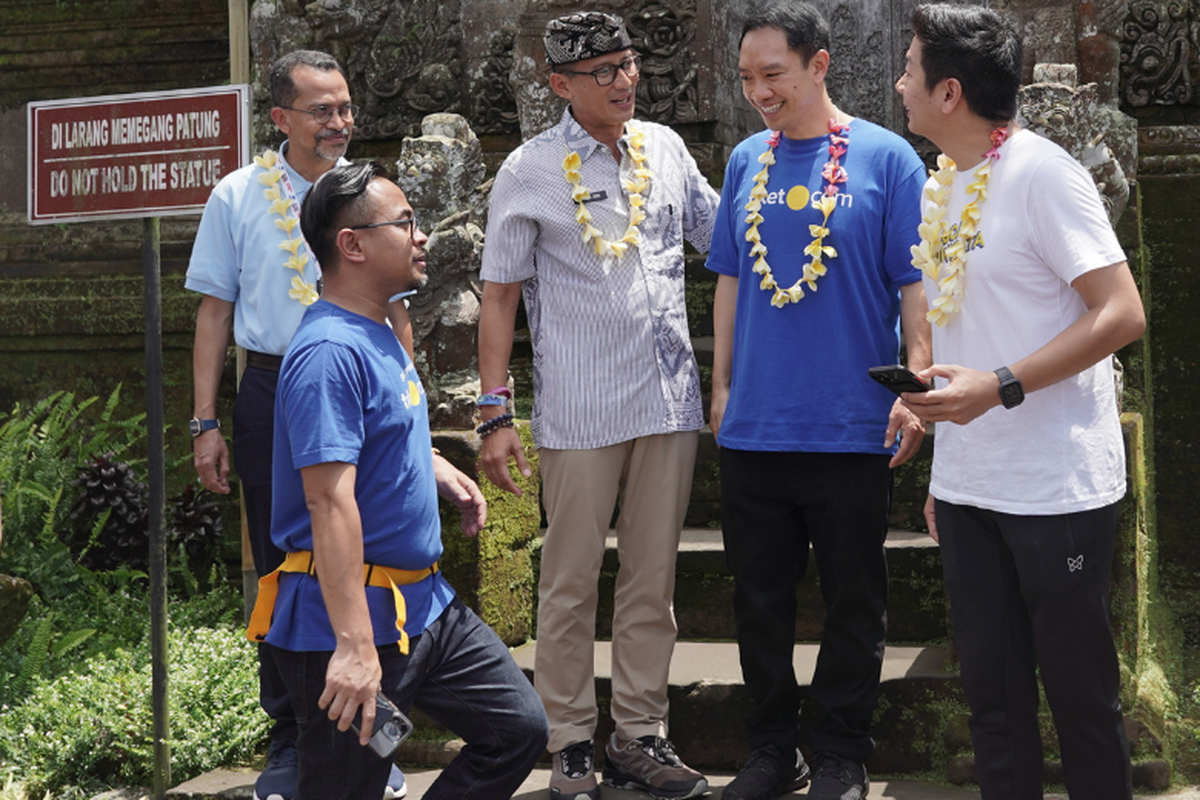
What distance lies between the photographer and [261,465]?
12.0 feet

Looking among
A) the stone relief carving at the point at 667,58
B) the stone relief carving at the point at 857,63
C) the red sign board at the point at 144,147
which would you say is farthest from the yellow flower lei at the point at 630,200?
the stone relief carving at the point at 857,63

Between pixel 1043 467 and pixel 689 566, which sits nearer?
pixel 1043 467

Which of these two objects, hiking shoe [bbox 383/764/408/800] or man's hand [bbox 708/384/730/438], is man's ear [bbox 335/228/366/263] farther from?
hiking shoe [bbox 383/764/408/800]

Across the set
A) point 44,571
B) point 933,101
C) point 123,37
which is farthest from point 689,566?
point 123,37

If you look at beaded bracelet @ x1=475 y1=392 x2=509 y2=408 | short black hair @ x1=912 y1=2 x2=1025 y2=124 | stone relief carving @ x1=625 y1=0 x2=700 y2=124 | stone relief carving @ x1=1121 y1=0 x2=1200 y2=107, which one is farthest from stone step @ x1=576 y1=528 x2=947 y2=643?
stone relief carving @ x1=1121 y1=0 x2=1200 y2=107

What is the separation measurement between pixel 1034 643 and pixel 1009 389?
57cm

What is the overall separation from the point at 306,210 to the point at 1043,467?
1582mm

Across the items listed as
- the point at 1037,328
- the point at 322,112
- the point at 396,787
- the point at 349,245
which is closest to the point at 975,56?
the point at 1037,328

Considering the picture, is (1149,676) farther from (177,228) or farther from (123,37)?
(123,37)

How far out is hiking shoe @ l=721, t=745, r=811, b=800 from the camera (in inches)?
134

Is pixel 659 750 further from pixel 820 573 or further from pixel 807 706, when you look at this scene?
pixel 820 573

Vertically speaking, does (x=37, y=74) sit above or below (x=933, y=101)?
above

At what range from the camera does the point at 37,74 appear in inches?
281

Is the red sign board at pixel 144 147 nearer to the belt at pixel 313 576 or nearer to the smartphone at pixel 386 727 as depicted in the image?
the belt at pixel 313 576
